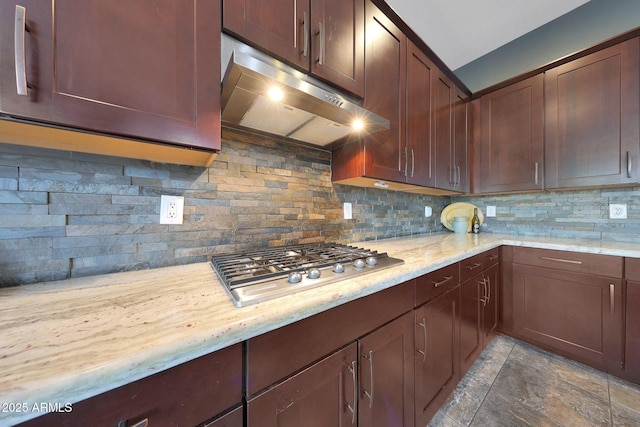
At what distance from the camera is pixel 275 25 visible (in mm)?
869

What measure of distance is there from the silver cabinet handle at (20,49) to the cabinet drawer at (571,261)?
8.78ft

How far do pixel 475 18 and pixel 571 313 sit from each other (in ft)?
8.06

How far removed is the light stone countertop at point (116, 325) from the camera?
322 millimetres

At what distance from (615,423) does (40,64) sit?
2695 mm

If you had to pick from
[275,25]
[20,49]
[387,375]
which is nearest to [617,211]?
[387,375]

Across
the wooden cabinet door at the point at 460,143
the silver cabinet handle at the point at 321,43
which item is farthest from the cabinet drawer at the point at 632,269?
the silver cabinet handle at the point at 321,43

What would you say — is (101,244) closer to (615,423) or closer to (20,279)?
(20,279)

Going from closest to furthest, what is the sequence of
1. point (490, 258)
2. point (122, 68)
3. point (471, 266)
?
point (122, 68) < point (471, 266) < point (490, 258)

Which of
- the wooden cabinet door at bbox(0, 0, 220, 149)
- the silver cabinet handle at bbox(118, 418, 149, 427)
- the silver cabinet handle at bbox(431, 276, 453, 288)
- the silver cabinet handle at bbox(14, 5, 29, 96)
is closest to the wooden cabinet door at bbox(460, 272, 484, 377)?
the silver cabinet handle at bbox(431, 276, 453, 288)

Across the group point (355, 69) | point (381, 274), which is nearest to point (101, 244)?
point (381, 274)

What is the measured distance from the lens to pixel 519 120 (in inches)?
76.1

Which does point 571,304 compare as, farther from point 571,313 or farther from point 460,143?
point 460,143

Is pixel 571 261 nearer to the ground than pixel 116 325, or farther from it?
nearer to the ground

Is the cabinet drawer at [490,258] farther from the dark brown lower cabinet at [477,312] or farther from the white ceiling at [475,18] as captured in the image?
the white ceiling at [475,18]
